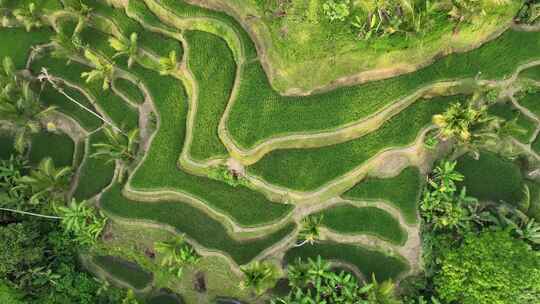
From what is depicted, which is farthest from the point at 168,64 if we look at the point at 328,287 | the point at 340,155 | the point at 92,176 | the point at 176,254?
the point at 328,287

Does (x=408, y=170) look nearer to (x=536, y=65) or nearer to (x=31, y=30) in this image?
(x=536, y=65)

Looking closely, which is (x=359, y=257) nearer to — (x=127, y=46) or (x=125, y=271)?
(x=125, y=271)

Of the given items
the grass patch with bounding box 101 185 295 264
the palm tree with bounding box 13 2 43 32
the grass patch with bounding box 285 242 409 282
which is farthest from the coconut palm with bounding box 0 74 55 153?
the grass patch with bounding box 285 242 409 282

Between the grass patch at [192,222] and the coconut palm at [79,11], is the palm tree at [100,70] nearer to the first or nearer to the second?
the coconut palm at [79,11]

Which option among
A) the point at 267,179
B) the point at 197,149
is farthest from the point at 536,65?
the point at 197,149

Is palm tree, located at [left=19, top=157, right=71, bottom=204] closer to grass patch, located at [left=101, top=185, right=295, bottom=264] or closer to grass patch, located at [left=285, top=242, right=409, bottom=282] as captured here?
grass patch, located at [left=101, top=185, right=295, bottom=264]

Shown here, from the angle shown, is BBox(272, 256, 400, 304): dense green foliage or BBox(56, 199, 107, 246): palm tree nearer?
BBox(272, 256, 400, 304): dense green foliage

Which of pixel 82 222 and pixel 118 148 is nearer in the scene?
pixel 82 222
